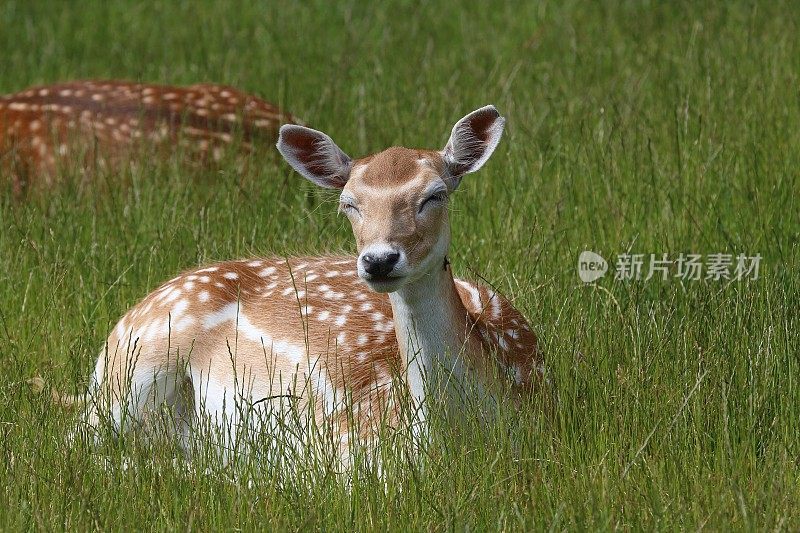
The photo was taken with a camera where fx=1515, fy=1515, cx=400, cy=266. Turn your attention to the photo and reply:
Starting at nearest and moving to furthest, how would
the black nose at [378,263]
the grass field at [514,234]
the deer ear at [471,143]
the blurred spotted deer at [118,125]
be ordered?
the grass field at [514,234] < the black nose at [378,263] < the deer ear at [471,143] < the blurred spotted deer at [118,125]

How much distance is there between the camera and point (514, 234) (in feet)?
18.4

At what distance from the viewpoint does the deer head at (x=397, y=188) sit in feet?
12.8

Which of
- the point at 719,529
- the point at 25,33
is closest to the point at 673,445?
the point at 719,529

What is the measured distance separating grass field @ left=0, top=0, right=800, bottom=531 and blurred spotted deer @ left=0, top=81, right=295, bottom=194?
208mm

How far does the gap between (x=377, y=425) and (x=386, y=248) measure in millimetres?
575

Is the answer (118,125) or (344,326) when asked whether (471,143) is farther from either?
(118,125)

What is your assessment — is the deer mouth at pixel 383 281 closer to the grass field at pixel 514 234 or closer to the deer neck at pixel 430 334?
the deer neck at pixel 430 334

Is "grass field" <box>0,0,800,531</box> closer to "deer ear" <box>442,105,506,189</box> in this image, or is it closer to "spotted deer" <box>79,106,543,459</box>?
"spotted deer" <box>79,106,543,459</box>

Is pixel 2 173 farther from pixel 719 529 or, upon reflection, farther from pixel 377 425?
pixel 719 529

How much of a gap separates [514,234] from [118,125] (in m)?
2.12

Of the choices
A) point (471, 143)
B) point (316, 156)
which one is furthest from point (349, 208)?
Answer: point (471, 143)

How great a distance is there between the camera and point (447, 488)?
12.0ft

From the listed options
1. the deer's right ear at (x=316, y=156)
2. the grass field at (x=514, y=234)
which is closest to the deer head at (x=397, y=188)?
the deer's right ear at (x=316, y=156)

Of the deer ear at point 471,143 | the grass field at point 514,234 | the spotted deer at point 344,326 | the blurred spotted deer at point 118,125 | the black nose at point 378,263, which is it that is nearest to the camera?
the grass field at point 514,234
